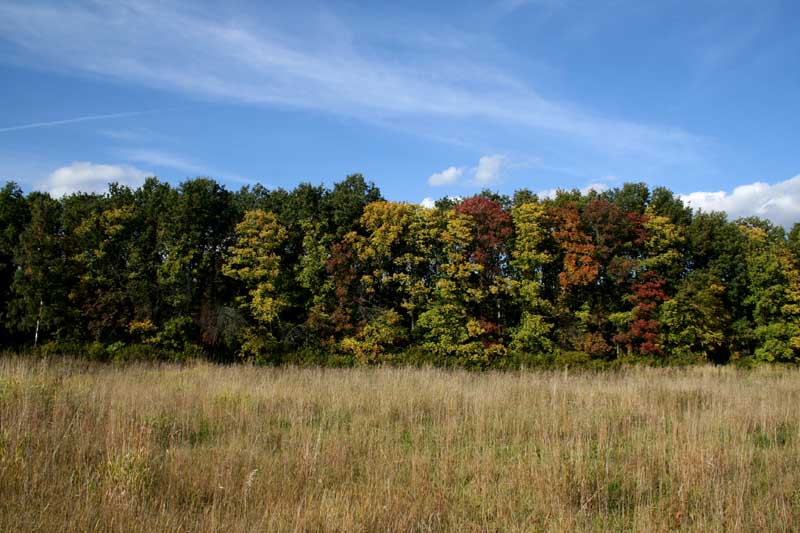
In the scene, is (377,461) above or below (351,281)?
below

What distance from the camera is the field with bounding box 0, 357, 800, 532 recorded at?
4.35 m

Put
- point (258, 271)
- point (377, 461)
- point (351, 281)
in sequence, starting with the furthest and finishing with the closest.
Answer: point (351, 281) < point (258, 271) < point (377, 461)

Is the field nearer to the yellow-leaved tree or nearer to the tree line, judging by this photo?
the yellow-leaved tree

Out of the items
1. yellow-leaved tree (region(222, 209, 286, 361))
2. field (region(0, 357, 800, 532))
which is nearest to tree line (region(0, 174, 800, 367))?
yellow-leaved tree (region(222, 209, 286, 361))

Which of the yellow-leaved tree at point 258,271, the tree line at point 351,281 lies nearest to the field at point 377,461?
the yellow-leaved tree at point 258,271

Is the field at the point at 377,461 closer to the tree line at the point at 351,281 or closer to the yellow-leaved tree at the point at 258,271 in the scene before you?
the yellow-leaved tree at the point at 258,271

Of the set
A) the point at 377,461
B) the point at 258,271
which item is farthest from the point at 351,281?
the point at 377,461

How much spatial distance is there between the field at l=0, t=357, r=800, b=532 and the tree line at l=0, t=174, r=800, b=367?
1344 cm

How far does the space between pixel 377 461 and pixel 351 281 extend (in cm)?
1839

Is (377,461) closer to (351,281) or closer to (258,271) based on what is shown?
(351,281)

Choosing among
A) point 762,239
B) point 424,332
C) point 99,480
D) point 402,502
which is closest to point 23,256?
point 424,332

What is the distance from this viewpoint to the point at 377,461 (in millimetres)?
5957

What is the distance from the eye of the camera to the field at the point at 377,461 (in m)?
4.35

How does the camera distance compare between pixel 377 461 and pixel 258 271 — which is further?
pixel 258 271
